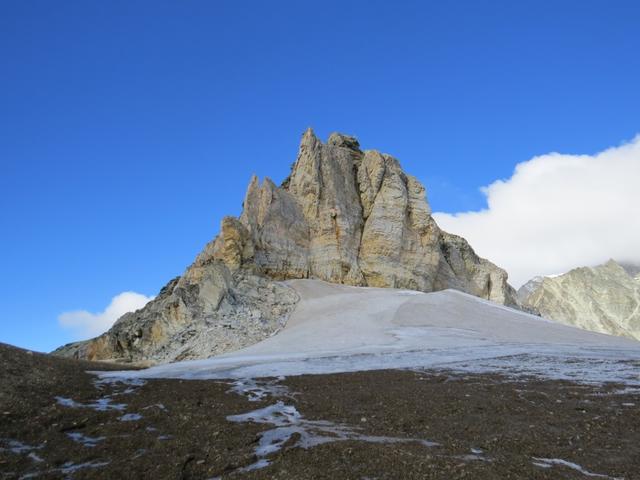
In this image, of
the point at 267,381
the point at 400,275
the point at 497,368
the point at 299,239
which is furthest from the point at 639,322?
the point at 267,381

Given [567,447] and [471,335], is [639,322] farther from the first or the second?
[567,447]

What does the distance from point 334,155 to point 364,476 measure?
54.7m

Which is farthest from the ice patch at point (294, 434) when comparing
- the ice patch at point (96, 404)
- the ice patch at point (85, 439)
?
the ice patch at point (96, 404)

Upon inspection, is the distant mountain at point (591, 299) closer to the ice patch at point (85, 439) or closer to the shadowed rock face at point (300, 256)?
the shadowed rock face at point (300, 256)

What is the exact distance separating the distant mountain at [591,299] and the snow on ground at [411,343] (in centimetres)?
9397

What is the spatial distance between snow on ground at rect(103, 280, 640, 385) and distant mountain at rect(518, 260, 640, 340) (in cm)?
9397

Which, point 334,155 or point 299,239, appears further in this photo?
point 334,155

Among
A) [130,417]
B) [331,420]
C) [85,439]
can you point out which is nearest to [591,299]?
[331,420]

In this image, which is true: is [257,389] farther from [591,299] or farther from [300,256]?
[591,299]

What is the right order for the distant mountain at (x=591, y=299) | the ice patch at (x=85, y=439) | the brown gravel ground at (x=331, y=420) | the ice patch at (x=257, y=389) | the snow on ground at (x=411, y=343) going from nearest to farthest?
1. the brown gravel ground at (x=331, y=420)
2. the ice patch at (x=85, y=439)
3. the ice patch at (x=257, y=389)
4. the snow on ground at (x=411, y=343)
5. the distant mountain at (x=591, y=299)

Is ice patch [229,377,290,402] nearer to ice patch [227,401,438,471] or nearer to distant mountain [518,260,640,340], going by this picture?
ice patch [227,401,438,471]

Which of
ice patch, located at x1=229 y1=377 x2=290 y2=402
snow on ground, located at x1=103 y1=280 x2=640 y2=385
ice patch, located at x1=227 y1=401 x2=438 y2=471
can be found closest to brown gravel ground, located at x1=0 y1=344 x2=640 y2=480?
ice patch, located at x1=227 y1=401 x2=438 y2=471

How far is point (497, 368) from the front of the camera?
22281 mm

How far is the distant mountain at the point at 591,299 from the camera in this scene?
426ft
